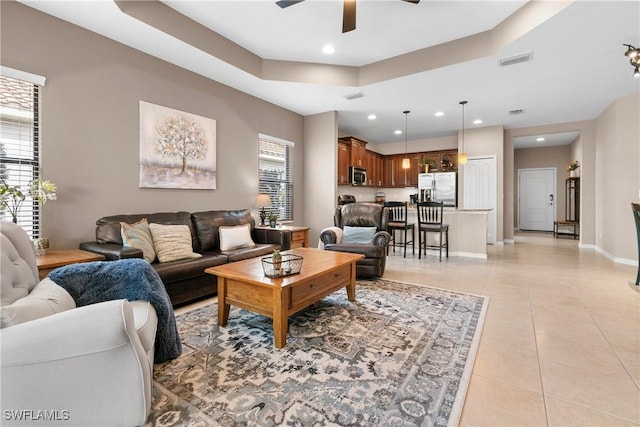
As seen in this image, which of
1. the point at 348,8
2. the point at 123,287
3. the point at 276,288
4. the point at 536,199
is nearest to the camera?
the point at 123,287

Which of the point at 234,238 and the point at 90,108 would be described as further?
the point at 234,238

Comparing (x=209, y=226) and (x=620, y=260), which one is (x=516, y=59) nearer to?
(x=620, y=260)

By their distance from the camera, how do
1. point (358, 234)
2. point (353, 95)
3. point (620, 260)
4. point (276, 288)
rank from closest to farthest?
point (276, 288)
point (358, 234)
point (353, 95)
point (620, 260)

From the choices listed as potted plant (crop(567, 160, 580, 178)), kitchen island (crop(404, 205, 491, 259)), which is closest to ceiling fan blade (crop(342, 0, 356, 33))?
kitchen island (crop(404, 205, 491, 259))

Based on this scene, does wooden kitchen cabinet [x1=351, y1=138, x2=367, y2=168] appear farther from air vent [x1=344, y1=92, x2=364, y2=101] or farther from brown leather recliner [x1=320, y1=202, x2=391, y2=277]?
brown leather recliner [x1=320, y1=202, x2=391, y2=277]

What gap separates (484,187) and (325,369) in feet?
22.2

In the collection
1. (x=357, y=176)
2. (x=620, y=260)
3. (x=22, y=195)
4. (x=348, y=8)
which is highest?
(x=348, y=8)

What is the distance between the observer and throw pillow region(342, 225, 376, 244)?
4.21 meters

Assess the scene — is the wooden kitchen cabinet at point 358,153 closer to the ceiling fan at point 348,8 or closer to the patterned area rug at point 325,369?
the ceiling fan at point 348,8

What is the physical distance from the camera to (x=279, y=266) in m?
2.29

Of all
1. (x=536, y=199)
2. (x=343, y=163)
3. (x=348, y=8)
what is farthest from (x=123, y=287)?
(x=536, y=199)

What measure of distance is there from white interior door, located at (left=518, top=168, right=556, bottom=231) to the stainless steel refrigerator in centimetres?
409

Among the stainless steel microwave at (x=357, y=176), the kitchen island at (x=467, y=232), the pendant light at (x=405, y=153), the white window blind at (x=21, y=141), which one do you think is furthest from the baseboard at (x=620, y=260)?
the white window blind at (x=21, y=141)

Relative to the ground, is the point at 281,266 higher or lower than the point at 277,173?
lower
